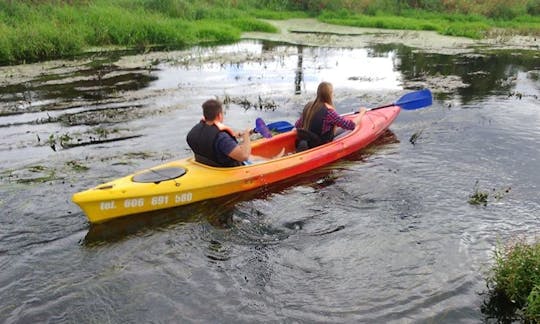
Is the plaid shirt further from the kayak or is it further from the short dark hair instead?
the short dark hair

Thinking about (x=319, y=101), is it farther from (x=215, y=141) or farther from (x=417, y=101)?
(x=417, y=101)

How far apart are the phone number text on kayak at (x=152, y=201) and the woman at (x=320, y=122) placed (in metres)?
2.16

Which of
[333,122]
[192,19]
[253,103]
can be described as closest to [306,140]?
[333,122]

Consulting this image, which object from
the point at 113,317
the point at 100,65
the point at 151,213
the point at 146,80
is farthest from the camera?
the point at 100,65

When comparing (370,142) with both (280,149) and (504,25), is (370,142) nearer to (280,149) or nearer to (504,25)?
(280,149)

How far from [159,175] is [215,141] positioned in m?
0.73

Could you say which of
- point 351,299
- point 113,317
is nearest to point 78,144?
point 113,317

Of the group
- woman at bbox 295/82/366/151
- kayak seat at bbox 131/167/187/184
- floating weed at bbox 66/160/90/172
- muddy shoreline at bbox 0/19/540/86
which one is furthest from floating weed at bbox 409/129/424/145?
muddy shoreline at bbox 0/19/540/86

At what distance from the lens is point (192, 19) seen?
64.4 feet

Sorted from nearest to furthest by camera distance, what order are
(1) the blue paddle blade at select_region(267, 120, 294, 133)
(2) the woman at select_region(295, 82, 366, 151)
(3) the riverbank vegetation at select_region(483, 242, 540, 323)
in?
(3) the riverbank vegetation at select_region(483, 242, 540, 323) → (2) the woman at select_region(295, 82, 366, 151) → (1) the blue paddle blade at select_region(267, 120, 294, 133)

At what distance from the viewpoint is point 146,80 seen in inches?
474

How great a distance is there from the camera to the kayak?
502 cm

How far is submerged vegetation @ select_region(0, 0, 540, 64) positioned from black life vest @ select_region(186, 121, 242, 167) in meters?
10.0

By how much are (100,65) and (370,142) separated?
8.71 m
